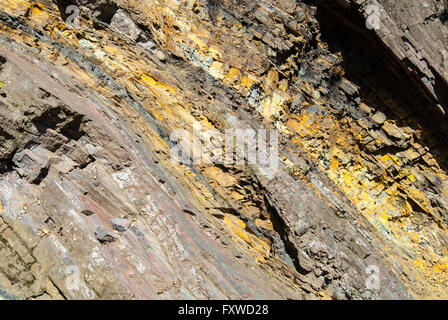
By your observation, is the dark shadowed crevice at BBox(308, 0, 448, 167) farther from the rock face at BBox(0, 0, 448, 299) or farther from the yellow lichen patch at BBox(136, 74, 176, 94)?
the yellow lichen patch at BBox(136, 74, 176, 94)

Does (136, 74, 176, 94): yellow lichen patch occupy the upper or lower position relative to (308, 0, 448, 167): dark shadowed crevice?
lower

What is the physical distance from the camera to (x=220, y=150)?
8.77 m

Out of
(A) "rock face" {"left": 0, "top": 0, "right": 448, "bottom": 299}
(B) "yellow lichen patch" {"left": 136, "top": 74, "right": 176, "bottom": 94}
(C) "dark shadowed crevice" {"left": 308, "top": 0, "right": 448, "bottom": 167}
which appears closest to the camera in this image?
(A) "rock face" {"left": 0, "top": 0, "right": 448, "bottom": 299}

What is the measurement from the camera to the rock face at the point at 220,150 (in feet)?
18.4

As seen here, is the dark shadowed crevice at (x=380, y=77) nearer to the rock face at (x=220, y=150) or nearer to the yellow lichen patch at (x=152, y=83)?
the rock face at (x=220, y=150)

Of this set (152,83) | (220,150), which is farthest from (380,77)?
(152,83)

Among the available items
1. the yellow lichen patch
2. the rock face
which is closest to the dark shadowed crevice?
the rock face

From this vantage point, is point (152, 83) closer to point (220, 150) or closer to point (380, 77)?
point (220, 150)

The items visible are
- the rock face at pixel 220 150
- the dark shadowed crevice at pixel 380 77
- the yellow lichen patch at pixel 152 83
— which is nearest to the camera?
the rock face at pixel 220 150

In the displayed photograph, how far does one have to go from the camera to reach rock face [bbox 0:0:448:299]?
562cm

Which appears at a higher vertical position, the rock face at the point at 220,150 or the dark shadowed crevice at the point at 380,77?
the dark shadowed crevice at the point at 380,77

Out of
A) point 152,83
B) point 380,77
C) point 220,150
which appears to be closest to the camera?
point 220,150

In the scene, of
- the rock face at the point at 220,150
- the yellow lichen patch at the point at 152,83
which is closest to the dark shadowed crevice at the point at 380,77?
the rock face at the point at 220,150

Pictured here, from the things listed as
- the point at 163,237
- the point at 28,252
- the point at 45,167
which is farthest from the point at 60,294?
the point at 45,167
